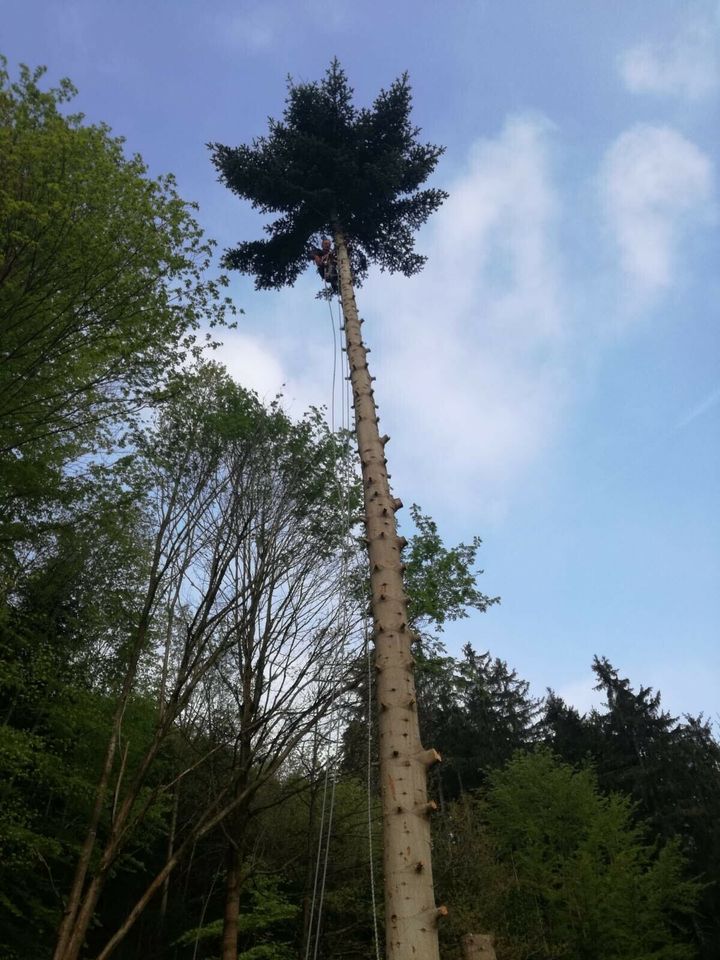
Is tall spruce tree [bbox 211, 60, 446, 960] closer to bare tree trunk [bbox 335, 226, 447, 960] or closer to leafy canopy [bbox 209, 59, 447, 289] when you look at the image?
leafy canopy [bbox 209, 59, 447, 289]

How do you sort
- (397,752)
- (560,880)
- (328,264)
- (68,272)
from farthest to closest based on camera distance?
(560,880) → (328,264) → (68,272) → (397,752)

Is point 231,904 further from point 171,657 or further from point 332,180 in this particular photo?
point 332,180

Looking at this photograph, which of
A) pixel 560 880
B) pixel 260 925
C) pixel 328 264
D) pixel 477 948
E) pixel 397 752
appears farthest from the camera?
pixel 560 880

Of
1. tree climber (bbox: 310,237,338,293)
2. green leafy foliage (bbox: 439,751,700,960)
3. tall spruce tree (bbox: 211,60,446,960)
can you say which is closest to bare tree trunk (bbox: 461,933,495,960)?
tall spruce tree (bbox: 211,60,446,960)

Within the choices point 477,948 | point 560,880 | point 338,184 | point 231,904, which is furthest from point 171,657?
point 560,880

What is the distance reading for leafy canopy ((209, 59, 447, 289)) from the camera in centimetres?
1034

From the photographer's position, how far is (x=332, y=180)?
10391 mm

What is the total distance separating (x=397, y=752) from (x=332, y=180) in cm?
940

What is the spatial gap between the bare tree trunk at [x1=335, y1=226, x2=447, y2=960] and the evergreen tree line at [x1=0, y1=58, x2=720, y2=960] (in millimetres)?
1039

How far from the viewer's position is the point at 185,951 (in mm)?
14000

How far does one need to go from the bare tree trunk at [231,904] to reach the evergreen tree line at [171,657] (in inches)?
2.0

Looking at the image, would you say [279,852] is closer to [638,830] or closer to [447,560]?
[447,560]

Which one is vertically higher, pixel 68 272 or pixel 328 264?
pixel 328 264

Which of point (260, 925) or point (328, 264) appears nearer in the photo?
point (328, 264)
